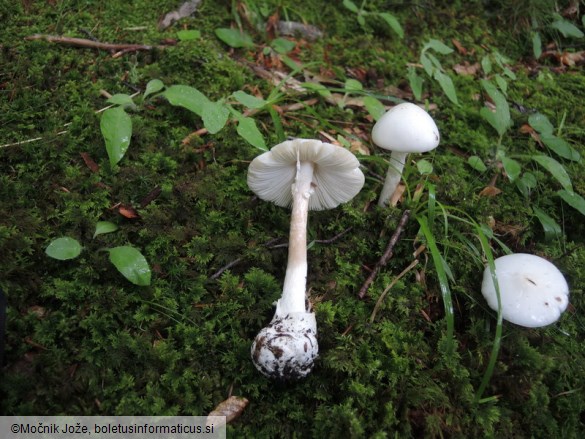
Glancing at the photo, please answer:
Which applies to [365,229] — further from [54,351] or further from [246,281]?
[54,351]

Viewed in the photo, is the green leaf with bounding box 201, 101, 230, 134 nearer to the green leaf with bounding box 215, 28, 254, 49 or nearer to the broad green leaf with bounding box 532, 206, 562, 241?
the green leaf with bounding box 215, 28, 254, 49

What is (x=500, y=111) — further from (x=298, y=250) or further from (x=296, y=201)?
(x=298, y=250)

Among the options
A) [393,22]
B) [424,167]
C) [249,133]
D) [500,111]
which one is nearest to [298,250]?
[249,133]

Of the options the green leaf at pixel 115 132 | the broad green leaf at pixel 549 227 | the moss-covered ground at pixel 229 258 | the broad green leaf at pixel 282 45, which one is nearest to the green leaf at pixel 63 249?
the moss-covered ground at pixel 229 258

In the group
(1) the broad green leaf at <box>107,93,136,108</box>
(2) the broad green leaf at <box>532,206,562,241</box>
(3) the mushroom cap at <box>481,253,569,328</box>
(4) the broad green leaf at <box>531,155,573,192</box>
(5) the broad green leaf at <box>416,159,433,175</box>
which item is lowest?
(2) the broad green leaf at <box>532,206,562,241</box>

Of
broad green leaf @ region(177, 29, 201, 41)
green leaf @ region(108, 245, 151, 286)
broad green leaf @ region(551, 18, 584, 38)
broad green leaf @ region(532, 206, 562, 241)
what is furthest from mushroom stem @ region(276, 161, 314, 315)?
broad green leaf @ region(551, 18, 584, 38)

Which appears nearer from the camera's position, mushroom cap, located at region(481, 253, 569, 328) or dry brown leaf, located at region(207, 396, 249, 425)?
dry brown leaf, located at region(207, 396, 249, 425)

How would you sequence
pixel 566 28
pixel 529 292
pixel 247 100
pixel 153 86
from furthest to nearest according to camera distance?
pixel 566 28
pixel 153 86
pixel 247 100
pixel 529 292
